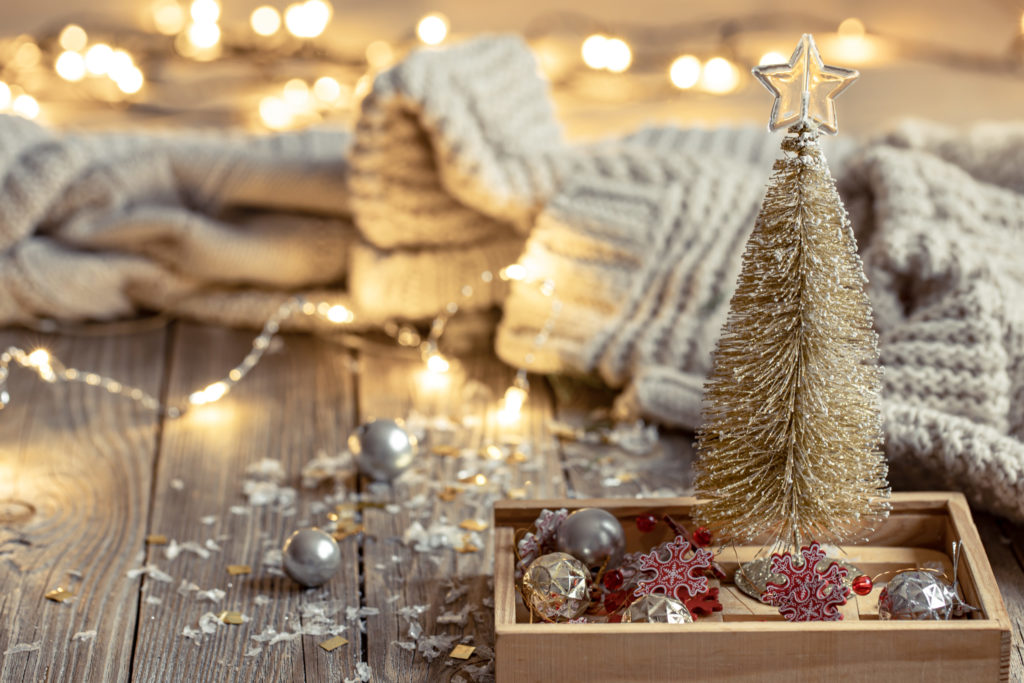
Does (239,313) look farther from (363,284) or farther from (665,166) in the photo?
(665,166)

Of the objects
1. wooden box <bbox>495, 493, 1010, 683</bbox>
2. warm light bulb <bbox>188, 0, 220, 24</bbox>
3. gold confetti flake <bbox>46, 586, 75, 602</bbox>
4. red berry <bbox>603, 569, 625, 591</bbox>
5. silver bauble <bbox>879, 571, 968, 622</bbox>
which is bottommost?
wooden box <bbox>495, 493, 1010, 683</bbox>

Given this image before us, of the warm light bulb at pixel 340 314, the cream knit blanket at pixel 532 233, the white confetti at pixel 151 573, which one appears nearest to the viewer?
the white confetti at pixel 151 573

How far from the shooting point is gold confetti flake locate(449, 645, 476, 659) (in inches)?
33.0

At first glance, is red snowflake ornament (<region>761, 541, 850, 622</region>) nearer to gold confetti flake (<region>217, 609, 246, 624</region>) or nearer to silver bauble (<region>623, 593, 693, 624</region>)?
silver bauble (<region>623, 593, 693, 624</region>)

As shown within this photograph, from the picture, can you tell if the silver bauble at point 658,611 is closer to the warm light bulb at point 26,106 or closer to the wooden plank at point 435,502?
the wooden plank at point 435,502

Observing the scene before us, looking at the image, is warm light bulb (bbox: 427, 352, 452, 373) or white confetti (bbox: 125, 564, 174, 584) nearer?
white confetti (bbox: 125, 564, 174, 584)

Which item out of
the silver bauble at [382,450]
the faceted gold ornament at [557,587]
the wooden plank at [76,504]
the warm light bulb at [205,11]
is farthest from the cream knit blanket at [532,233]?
the warm light bulb at [205,11]

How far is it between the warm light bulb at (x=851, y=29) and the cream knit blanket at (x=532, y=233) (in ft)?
3.19

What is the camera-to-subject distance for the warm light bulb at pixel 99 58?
1926mm

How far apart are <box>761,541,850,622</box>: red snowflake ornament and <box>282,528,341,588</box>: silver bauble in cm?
34

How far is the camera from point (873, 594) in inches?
32.6

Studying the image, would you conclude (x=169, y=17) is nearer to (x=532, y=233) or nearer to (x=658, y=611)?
(x=532, y=233)

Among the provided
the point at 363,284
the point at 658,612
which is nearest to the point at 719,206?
A: the point at 363,284

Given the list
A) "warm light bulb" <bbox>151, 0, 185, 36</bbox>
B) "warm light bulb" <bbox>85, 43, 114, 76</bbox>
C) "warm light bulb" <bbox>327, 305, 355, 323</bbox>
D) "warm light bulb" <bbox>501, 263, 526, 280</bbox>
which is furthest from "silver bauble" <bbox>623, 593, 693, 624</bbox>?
"warm light bulb" <bbox>151, 0, 185, 36</bbox>
